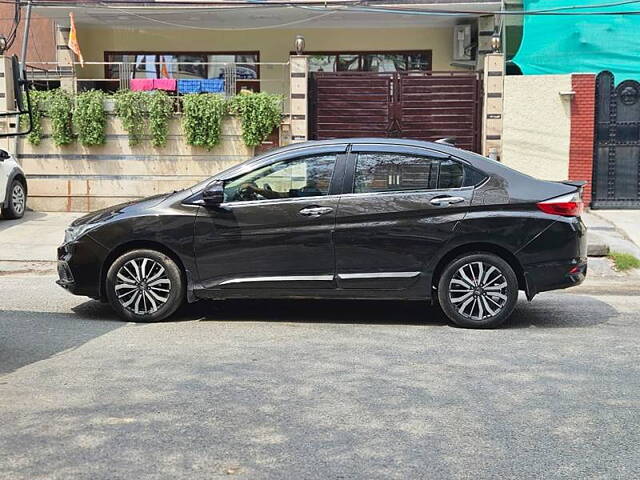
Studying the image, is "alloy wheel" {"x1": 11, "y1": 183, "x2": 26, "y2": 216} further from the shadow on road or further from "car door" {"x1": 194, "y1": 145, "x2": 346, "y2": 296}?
"car door" {"x1": 194, "y1": 145, "x2": 346, "y2": 296}

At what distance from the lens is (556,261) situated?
6914 millimetres

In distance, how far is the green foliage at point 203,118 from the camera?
1420cm

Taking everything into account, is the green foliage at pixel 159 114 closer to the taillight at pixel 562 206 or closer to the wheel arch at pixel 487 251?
the wheel arch at pixel 487 251

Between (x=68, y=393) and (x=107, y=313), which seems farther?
(x=107, y=313)

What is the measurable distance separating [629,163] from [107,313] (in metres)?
10.4

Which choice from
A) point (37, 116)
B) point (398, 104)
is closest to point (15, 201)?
point (37, 116)

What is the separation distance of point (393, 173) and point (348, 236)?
71cm

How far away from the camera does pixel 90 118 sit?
1429 centimetres

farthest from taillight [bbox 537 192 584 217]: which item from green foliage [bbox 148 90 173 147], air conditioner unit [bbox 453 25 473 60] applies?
air conditioner unit [bbox 453 25 473 60]

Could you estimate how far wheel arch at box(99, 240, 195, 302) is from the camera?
23.5ft

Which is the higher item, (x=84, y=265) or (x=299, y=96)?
(x=299, y=96)

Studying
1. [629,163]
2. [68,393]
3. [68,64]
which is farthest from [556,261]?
[68,64]

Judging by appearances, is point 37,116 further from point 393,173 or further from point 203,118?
point 393,173

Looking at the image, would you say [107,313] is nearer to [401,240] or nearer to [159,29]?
[401,240]
